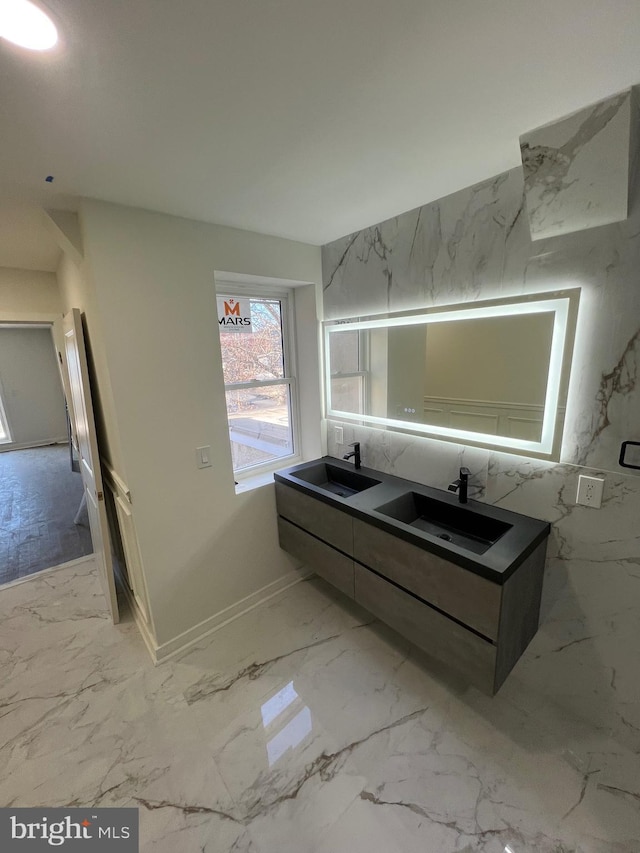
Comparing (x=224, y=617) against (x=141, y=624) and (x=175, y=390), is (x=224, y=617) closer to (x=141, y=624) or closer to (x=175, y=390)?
(x=141, y=624)

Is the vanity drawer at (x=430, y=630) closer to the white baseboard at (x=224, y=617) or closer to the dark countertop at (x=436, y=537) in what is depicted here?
the dark countertop at (x=436, y=537)

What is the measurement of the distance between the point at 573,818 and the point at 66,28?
2861mm

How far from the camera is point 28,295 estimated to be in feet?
8.89

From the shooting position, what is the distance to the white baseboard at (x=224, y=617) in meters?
2.00

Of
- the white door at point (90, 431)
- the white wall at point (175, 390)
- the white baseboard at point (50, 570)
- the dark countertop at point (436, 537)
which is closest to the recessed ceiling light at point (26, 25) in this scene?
the white wall at point (175, 390)

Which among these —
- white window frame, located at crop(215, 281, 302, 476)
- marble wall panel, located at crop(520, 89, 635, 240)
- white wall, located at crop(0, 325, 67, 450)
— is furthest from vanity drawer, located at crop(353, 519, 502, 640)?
white wall, located at crop(0, 325, 67, 450)

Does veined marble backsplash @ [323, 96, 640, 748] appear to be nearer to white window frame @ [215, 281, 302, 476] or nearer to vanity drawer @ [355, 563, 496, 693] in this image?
vanity drawer @ [355, 563, 496, 693]

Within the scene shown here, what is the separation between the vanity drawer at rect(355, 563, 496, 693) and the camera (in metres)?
1.39

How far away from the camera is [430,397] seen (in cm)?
195

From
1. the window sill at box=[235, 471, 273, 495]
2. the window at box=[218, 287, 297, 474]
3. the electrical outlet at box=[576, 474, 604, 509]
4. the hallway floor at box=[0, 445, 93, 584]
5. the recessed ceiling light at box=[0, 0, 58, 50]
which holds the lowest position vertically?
the hallway floor at box=[0, 445, 93, 584]

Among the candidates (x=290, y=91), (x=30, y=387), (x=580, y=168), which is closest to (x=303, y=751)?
(x=290, y=91)

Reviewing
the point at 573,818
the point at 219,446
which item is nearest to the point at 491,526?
the point at 573,818

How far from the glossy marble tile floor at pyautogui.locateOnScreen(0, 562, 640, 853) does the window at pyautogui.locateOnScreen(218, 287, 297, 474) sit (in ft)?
4.09

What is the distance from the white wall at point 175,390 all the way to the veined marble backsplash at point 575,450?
3.51ft
